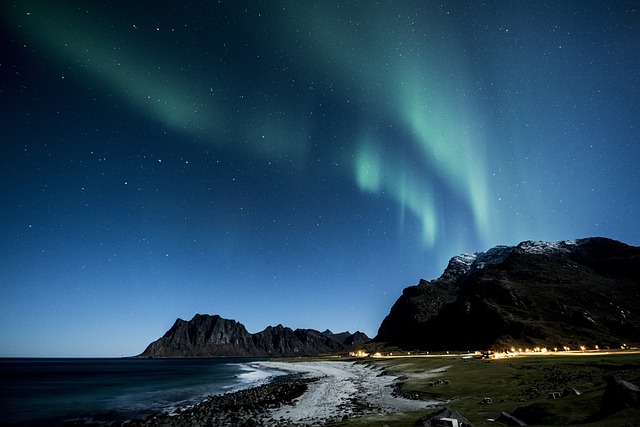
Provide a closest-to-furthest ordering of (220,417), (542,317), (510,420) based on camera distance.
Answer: (510,420)
(220,417)
(542,317)

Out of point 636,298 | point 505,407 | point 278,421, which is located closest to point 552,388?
point 505,407

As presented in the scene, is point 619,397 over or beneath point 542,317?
beneath

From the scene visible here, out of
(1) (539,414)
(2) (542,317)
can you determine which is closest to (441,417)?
(1) (539,414)

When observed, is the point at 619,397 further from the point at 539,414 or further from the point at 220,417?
the point at 220,417

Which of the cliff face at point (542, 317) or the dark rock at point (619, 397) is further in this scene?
the cliff face at point (542, 317)

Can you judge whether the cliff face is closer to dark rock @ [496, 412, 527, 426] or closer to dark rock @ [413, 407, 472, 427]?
dark rock @ [496, 412, 527, 426]

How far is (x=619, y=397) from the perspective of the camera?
47.0ft

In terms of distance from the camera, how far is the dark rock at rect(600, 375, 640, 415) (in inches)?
550

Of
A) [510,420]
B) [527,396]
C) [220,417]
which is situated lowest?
[220,417]

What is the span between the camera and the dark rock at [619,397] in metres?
14.0

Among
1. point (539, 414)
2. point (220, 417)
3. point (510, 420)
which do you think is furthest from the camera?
point (220, 417)

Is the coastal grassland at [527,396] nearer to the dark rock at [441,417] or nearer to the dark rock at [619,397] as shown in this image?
the dark rock at [619,397]

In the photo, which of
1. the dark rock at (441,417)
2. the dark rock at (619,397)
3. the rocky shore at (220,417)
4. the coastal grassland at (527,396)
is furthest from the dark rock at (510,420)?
the rocky shore at (220,417)

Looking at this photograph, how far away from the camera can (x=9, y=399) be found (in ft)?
204
